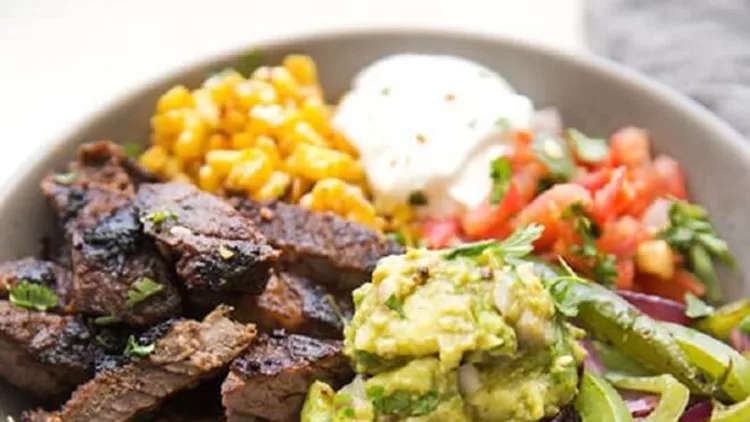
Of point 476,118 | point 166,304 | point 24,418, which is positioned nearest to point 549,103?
point 476,118

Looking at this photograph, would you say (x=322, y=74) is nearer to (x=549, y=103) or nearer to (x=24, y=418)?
(x=549, y=103)

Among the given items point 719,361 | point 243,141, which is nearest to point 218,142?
point 243,141

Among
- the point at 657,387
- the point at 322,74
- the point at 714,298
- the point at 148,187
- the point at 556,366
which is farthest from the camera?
the point at 322,74

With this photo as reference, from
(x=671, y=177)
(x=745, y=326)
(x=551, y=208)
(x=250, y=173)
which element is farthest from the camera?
(x=671, y=177)

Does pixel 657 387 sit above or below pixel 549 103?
below

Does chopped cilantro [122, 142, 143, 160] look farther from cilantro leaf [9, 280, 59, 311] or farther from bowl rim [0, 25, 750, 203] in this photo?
cilantro leaf [9, 280, 59, 311]

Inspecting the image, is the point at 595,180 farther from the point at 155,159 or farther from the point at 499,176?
the point at 155,159

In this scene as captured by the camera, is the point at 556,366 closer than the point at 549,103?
Yes

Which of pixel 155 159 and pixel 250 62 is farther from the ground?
pixel 250 62
